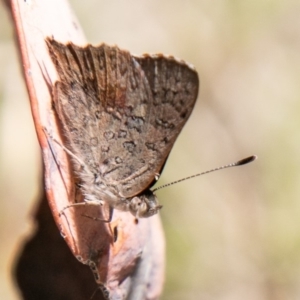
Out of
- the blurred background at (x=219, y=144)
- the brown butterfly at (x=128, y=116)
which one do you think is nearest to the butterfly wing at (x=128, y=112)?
the brown butterfly at (x=128, y=116)

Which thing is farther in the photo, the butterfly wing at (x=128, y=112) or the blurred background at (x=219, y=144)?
the blurred background at (x=219, y=144)

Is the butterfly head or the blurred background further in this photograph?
the blurred background

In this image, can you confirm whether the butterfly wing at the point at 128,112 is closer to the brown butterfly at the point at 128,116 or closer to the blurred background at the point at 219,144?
the brown butterfly at the point at 128,116

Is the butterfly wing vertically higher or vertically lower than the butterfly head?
higher

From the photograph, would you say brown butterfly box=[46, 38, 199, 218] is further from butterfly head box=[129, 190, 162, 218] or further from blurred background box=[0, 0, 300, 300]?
blurred background box=[0, 0, 300, 300]

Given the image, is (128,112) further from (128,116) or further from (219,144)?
(219,144)

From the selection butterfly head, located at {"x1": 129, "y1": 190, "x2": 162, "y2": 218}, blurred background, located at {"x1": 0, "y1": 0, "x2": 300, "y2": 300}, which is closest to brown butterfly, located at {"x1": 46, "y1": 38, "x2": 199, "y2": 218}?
butterfly head, located at {"x1": 129, "y1": 190, "x2": 162, "y2": 218}
